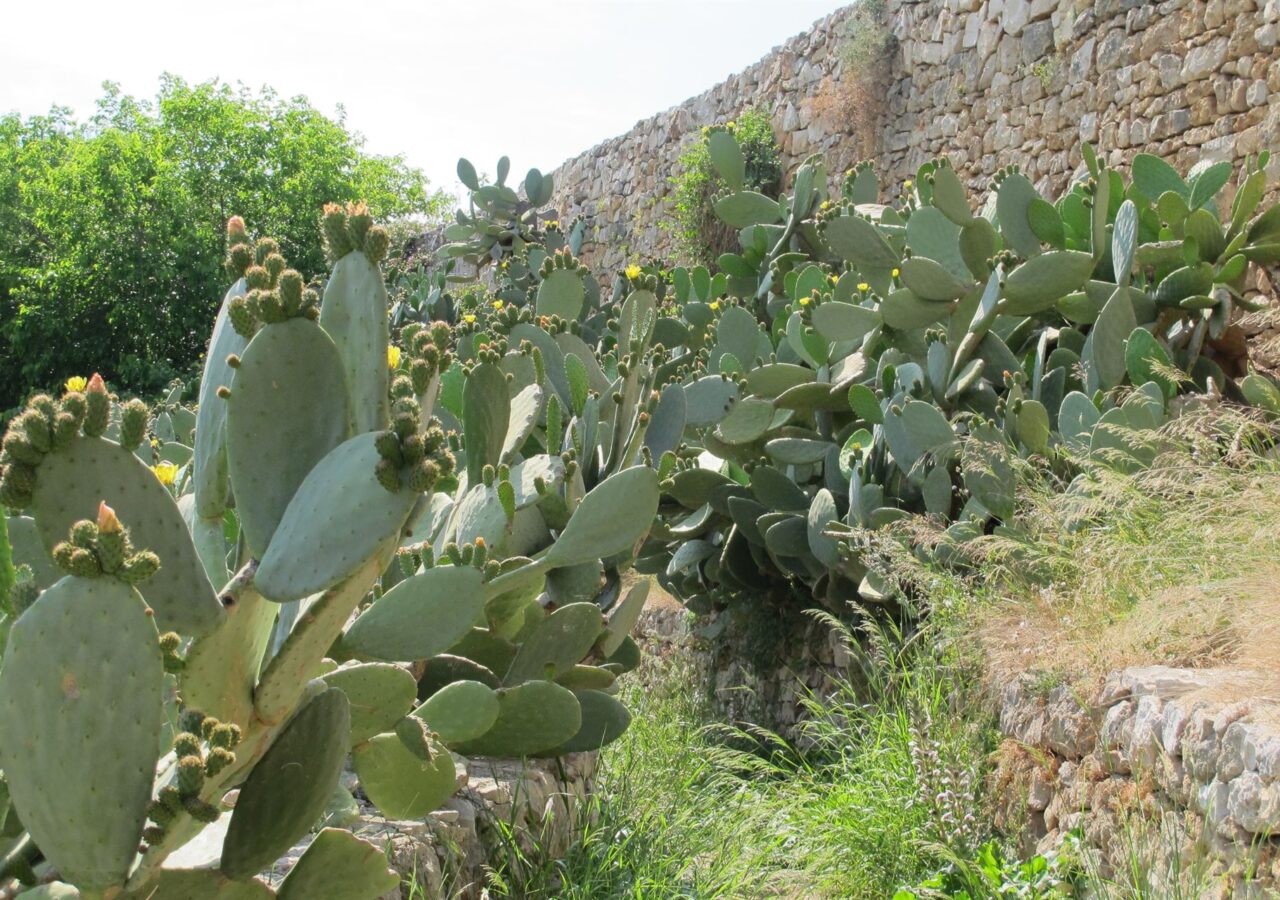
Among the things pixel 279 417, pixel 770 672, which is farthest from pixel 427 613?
pixel 770 672

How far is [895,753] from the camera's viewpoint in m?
3.09

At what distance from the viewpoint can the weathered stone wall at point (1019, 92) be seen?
663 centimetres

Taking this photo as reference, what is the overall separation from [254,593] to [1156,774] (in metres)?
1.79

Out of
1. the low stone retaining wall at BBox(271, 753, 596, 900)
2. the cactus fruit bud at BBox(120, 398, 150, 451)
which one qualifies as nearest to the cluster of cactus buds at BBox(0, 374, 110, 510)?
the cactus fruit bud at BBox(120, 398, 150, 451)

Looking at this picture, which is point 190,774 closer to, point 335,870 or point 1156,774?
point 335,870

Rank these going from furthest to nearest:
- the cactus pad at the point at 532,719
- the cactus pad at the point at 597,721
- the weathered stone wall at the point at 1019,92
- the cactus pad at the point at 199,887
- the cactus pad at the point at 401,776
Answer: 1. the weathered stone wall at the point at 1019,92
2. the cactus pad at the point at 597,721
3. the cactus pad at the point at 532,719
4. the cactus pad at the point at 401,776
5. the cactus pad at the point at 199,887

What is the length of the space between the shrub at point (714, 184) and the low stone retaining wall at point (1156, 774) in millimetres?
8476

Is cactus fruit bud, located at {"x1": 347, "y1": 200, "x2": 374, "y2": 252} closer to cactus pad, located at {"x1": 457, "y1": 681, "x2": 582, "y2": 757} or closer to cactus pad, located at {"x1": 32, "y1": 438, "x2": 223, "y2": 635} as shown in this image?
cactus pad, located at {"x1": 32, "y1": 438, "x2": 223, "y2": 635}

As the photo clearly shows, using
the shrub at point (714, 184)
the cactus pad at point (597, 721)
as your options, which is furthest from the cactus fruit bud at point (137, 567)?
the shrub at point (714, 184)

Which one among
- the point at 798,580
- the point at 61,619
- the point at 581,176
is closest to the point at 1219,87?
the point at 798,580

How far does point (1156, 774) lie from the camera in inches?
95.1

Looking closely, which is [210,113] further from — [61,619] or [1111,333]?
[61,619]

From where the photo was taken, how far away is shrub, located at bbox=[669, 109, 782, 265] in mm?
11125

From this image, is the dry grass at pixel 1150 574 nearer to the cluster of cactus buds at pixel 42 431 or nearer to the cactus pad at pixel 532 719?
the cactus pad at pixel 532 719
